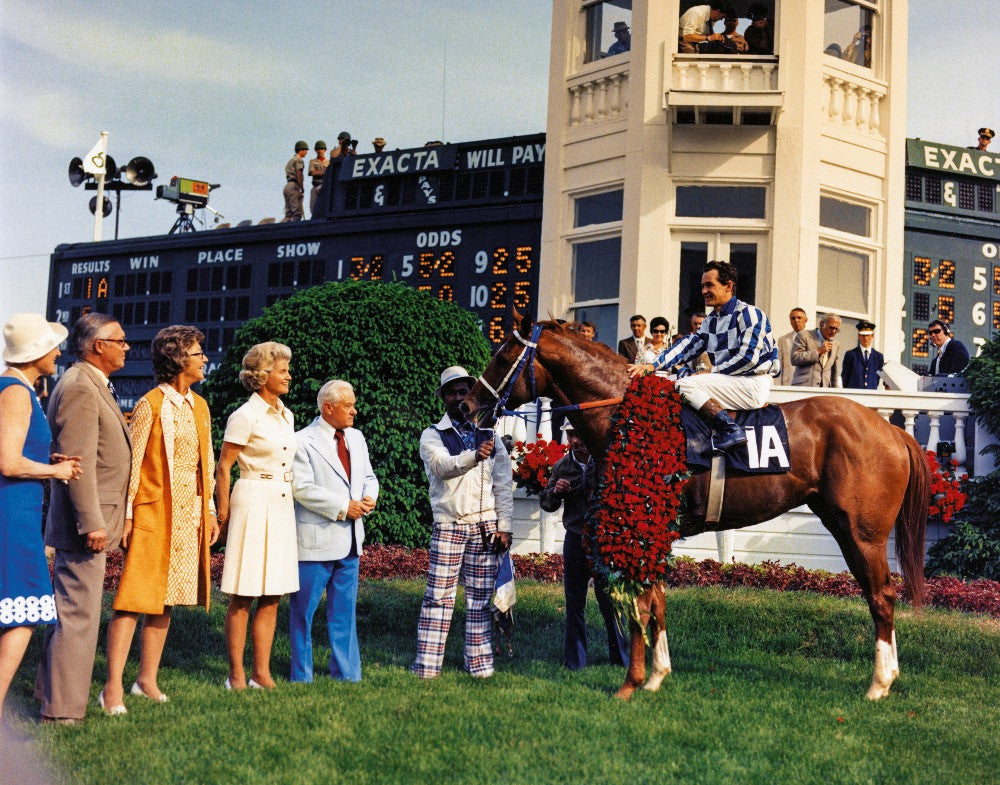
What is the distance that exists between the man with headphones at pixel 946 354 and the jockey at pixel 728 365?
630cm

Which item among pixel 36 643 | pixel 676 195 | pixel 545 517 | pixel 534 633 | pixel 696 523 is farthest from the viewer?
pixel 676 195

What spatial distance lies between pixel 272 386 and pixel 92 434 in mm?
1258

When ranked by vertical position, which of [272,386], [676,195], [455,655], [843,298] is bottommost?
[455,655]

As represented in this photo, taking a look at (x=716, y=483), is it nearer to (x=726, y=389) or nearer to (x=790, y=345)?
(x=726, y=389)

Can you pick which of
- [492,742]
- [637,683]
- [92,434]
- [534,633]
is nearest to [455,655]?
[534,633]

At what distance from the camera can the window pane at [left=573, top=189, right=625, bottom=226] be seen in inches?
606

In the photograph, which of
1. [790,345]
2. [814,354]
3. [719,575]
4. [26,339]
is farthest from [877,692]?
[790,345]

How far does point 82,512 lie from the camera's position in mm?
5652

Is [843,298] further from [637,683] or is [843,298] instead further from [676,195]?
[637,683]

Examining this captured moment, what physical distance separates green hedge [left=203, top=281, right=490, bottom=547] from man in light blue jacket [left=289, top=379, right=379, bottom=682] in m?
3.78

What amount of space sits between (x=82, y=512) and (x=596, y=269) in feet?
35.1

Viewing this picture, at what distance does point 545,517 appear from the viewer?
11648mm

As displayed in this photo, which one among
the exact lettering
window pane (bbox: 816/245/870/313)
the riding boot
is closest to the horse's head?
the riding boot

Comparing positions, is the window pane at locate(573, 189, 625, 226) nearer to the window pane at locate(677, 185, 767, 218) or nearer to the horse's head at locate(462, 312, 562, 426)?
the window pane at locate(677, 185, 767, 218)
